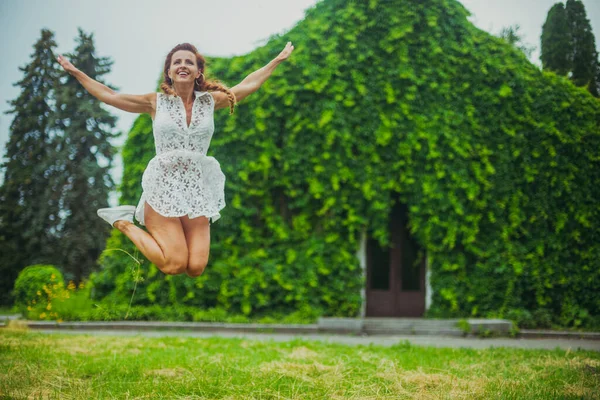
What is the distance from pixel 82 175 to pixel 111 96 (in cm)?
1657

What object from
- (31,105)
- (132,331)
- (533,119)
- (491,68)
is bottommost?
(132,331)

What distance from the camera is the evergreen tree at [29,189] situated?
17828 millimetres

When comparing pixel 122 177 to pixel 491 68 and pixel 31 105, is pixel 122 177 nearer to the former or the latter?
pixel 491 68

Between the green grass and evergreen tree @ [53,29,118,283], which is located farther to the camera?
evergreen tree @ [53,29,118,283]

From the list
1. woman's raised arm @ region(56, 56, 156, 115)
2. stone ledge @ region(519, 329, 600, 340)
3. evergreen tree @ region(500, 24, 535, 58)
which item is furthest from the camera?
evergreen tree @ region(500, 24, 535, 58)

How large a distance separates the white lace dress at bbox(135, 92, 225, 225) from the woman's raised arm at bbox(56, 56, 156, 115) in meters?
0.11

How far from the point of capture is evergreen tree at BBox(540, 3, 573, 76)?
1077 cm

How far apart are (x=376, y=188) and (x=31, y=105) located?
42.2ft

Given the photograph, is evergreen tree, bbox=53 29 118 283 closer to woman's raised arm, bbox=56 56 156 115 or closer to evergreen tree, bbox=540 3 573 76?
evergreen tree, bbox=540 3 573 76

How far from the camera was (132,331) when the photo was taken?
335 inches

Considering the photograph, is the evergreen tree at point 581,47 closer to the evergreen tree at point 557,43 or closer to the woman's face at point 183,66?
the evergreen tree at point 557,43

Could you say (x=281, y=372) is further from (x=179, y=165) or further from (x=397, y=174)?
(x=397, y=174)

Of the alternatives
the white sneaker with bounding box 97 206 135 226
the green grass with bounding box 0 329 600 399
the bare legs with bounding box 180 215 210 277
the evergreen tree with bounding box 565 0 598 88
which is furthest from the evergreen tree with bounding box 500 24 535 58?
the white sneaker with bounding box 97 206 135 226

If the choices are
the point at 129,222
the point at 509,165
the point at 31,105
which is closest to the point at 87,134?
the point at 31,105
